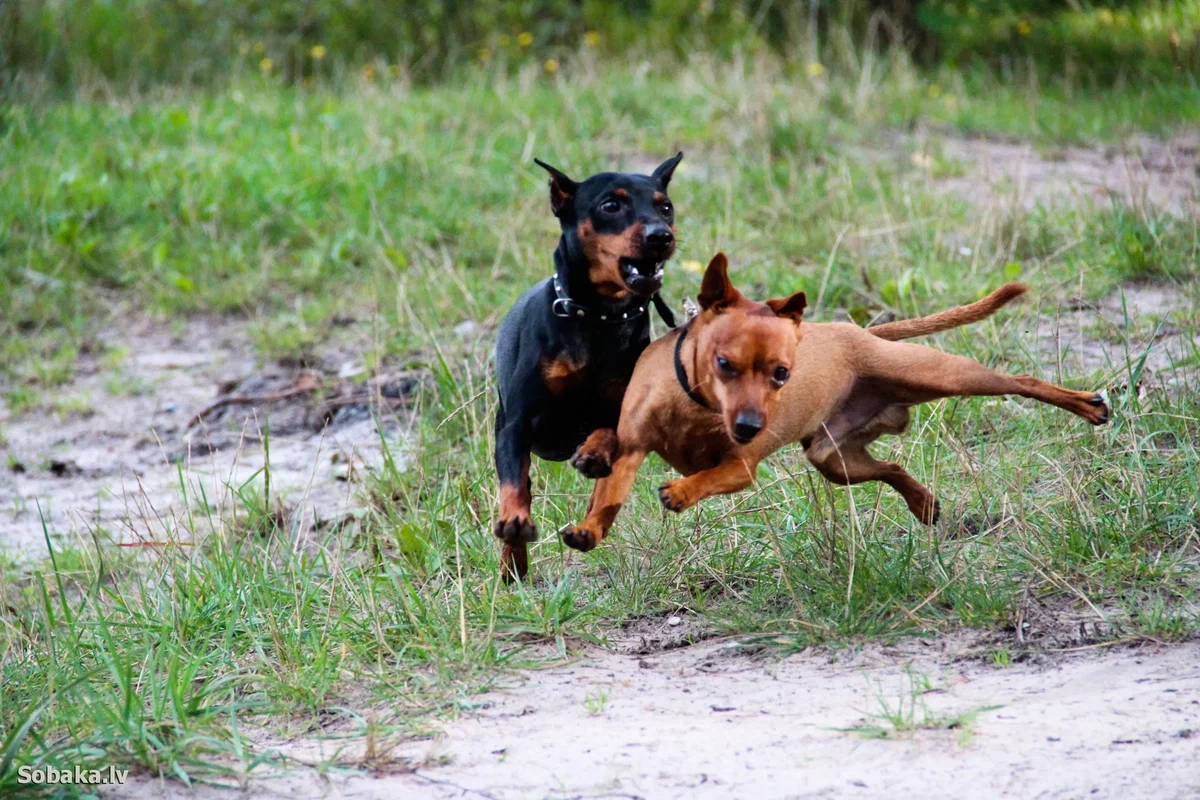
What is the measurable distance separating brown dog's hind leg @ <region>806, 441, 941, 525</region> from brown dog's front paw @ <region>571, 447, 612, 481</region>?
0.65m

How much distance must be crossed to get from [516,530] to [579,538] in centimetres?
45

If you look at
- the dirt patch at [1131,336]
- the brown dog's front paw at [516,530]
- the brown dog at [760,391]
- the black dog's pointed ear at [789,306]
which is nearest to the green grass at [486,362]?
the dirt patch at [1131,336]

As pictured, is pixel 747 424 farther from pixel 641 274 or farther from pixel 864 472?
pixel 864 472

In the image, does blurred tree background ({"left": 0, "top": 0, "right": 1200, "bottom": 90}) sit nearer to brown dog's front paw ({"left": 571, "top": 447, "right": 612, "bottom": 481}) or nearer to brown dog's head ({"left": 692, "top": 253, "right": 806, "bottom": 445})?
brown dog's head ({"left": 692, "top": 253, "right": 806, "bottom": 445})

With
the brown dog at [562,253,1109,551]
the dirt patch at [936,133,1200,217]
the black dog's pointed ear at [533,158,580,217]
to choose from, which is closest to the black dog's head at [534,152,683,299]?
the black dog's pointed ear at [533,158,580,217]

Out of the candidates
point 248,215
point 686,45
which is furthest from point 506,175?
point 686,45

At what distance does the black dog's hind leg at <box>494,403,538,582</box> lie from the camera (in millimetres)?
3619

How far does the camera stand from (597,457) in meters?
3.36

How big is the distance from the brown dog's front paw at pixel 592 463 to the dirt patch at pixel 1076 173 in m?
4.02

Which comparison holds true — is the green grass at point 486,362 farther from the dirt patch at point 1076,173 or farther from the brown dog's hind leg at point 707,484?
the brown dog's hind leg at point 707,484

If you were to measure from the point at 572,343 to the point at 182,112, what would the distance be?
675 cm

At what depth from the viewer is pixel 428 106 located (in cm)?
976

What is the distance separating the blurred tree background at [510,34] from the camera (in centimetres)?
1052

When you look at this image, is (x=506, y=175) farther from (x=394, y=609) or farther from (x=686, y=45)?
(x=394, y=609)
